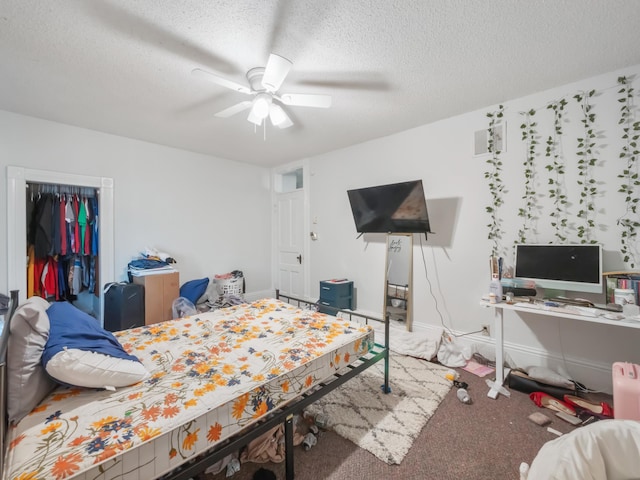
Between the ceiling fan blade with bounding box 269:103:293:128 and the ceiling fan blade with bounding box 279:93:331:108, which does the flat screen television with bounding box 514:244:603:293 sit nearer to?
the ceiling fan blade with bounding box 279:93:331:108

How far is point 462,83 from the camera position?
7.67 ft

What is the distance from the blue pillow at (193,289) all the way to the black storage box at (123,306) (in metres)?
0.60

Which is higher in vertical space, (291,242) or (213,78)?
(213,78)

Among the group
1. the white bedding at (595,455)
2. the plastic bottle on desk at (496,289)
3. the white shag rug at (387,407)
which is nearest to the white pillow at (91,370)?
the white shag rug at (387,407)

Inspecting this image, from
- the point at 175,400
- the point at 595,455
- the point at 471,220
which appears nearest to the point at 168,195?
the point at 175,400

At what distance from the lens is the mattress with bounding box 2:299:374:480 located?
3.18 ft

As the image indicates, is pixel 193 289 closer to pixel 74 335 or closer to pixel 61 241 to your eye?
pixel 61 241

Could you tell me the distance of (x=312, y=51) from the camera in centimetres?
192

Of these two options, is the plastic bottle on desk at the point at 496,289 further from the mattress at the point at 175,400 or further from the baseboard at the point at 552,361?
the mattress at the point at 175,400

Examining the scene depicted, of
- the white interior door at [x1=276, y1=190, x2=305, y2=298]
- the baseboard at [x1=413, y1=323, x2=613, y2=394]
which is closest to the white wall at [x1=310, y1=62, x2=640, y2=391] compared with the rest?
the baseboard at [x1=413, y1=323, x2=613, y2=394]

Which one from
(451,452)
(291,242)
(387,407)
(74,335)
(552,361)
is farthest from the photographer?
(291,242)

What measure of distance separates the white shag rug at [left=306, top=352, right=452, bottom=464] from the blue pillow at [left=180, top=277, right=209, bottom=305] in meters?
2.54

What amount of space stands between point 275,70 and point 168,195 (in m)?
2.97

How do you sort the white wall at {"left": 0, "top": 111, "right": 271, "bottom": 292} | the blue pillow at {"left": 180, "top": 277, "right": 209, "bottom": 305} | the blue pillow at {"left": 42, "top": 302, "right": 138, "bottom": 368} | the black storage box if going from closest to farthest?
the blue pillow at {"left": 42, "top": 302, "right": 138, "bottom": 368}
the white wall at {"left": 0, "top": 111, "right": 271, "bottom": 292}
the black storage box
the blue pillow at {"left": 180, "top": 277, "right": 209, "bottom": 305}
